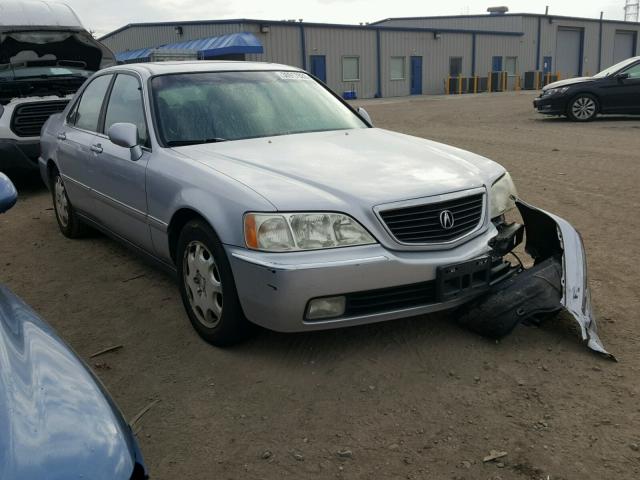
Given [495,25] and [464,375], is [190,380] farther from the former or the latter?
[495,25]

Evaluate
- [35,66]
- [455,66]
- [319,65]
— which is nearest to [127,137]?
[35,66]

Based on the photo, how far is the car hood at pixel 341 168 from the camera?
3.15 m

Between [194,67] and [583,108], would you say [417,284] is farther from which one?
[583,108]

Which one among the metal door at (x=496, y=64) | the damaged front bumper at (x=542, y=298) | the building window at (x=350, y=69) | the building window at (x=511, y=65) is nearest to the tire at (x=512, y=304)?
the damaged front bumper at (x=542, y=298)

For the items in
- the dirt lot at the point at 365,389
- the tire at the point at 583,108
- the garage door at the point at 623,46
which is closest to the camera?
the dirt lot at the point at 365,389

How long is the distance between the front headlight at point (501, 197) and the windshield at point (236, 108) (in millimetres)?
1261

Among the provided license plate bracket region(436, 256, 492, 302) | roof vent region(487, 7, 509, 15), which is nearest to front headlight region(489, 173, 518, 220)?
license plate bracket region(436, 256, 492, 302)

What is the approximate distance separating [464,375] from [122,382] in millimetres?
1772

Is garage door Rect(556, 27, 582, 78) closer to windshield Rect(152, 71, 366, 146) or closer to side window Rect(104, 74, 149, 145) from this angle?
windshield Rect(152, 71, 366, 146)

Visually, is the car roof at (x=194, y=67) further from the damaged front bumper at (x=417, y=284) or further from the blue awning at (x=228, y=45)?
the blue awning at (x=228, y=45)

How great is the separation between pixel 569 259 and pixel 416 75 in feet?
115

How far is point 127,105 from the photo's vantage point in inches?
177

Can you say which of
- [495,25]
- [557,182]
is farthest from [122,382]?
[495,25]

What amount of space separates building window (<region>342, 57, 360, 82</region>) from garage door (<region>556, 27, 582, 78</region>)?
1934 centimetres
